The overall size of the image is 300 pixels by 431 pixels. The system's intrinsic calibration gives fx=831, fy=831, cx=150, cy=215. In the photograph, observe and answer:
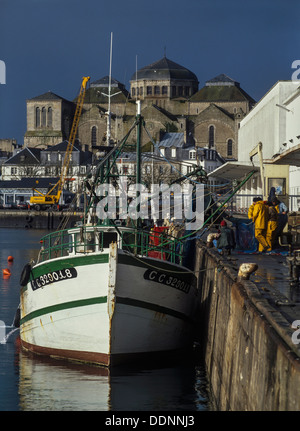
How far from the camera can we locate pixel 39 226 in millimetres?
103812

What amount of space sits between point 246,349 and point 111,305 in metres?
6.04

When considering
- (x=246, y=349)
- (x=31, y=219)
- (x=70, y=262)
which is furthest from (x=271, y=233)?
(x=31, y=219)

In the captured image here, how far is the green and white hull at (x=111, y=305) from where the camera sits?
1767 centimetres

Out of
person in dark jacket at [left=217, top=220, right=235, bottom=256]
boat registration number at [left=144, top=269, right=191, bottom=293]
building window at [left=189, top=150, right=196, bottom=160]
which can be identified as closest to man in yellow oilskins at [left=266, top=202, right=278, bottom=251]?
person in dark jacket at [left=217, top=220, right=235, bottom=256]

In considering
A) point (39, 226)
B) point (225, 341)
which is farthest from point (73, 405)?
point (39, 226)

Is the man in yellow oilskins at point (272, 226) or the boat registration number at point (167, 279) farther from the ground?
the man in yellow oilskins at point (272, 226)

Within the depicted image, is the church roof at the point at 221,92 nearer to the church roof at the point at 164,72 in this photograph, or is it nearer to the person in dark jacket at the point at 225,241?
the church roof at the point at 164,72

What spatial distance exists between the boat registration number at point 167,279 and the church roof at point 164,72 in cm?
15811

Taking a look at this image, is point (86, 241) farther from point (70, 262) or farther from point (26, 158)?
point (26, 158)

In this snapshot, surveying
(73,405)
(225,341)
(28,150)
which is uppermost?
(28,150)

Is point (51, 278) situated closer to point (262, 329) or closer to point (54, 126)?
point (262, 329)

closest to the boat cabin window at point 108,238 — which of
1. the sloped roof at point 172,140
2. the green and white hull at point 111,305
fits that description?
the green and white hull at point 111,305

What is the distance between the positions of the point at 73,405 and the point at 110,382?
1665 mm

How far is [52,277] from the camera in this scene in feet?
61.9
